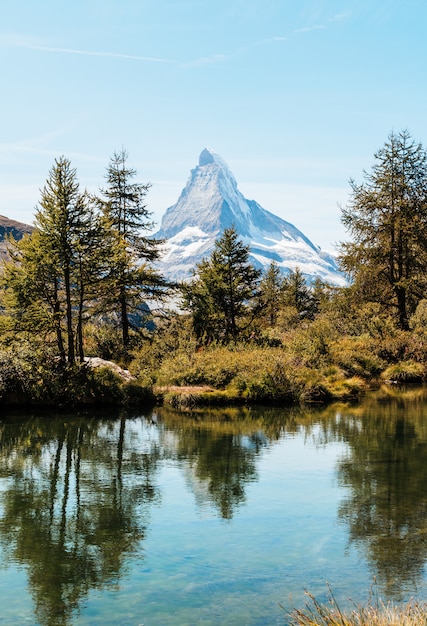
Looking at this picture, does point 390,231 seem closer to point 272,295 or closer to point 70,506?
point 272,295

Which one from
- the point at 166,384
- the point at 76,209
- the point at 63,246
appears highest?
the point at 76,209

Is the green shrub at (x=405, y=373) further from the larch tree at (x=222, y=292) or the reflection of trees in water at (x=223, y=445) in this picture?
Result: the reflection of trees in water at (x=223, y=445)

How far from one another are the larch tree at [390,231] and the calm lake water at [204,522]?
20699 millimetres

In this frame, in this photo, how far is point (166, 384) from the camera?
31219 mm

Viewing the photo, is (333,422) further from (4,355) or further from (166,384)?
(4,355)

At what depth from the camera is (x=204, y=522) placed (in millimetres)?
12781

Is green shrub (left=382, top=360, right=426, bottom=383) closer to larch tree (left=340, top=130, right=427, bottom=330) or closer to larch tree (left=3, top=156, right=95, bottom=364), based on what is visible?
larch tree (left=340, top=130, right=427, bottom=330)

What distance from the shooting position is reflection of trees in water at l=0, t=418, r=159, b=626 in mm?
9977

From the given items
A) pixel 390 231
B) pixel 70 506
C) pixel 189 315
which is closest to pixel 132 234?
pixel 189 315

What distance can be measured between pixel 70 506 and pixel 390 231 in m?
33.5

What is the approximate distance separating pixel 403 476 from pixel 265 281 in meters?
52.9

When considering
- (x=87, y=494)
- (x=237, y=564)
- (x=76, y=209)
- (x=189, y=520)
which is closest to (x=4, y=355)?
(x=76, y=209)

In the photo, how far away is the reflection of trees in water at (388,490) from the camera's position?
10375 mm

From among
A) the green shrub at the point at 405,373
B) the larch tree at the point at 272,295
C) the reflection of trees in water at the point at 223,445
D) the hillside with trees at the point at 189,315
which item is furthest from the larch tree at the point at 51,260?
the larch tree at the point at 272,295
